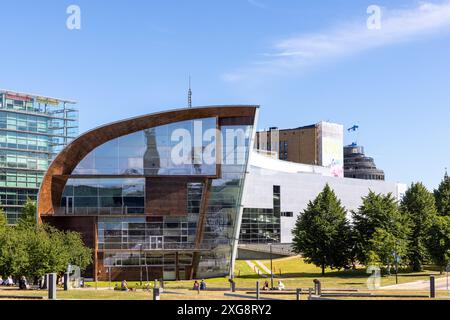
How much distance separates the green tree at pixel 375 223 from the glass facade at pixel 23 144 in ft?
276

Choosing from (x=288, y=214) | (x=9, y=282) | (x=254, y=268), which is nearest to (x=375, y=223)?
(x=254, y=268)

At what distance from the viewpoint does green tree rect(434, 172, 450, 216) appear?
101 meters

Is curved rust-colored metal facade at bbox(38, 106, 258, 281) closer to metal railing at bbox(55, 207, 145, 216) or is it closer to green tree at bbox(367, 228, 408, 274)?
metal railing at bbox(55, 207, 145, 216)

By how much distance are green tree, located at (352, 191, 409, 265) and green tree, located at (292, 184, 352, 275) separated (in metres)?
1.47

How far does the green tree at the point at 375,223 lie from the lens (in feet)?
268

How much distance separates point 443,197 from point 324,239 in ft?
92.9

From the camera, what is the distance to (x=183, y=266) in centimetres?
8256

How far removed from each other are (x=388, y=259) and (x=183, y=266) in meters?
22.6

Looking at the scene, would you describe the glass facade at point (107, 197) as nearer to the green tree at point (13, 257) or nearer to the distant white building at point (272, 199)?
the green tree at point (13, 257)

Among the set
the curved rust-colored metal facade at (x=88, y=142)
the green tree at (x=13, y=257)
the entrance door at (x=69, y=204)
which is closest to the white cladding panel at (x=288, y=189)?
the curved rust-colored metal facade at (x=88, y=142)

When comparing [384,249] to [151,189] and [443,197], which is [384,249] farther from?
[443,197]

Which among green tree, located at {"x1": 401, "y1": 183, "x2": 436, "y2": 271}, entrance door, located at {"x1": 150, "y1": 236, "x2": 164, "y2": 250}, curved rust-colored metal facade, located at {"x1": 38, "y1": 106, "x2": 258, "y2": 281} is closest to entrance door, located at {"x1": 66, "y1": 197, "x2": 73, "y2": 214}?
curved rust-colored metal facade, located at {"x1": 38, "y1": 106, "x2": 258, "y2": 281}

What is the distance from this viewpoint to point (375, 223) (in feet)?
269
